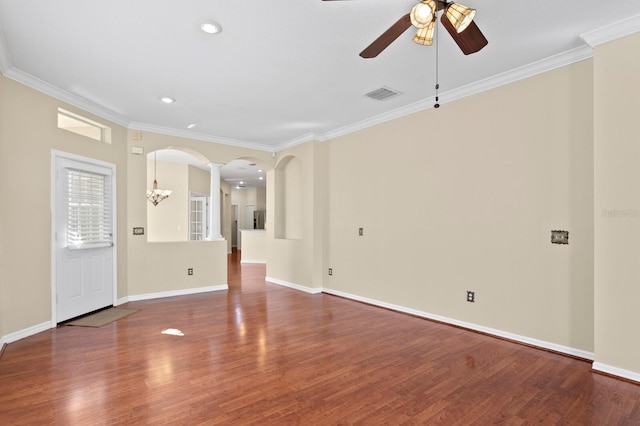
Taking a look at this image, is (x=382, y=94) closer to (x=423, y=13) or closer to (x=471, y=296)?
(x=423, y=13)

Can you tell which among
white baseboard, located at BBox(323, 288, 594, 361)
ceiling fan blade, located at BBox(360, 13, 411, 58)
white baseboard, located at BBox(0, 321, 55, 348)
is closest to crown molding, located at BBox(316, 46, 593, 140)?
ceiling fan blade, located at BBox(360, 13, 411, 58)

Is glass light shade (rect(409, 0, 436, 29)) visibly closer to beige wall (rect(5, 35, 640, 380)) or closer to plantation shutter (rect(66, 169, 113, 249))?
beige wall (rect(5, 35, 640, 380))

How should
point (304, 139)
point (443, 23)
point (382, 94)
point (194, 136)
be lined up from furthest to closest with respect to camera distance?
point (304, 139) → point (194, 136) → point (382, 94) → point (443, 23)

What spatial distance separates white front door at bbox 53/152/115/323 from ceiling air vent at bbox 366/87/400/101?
4.03m

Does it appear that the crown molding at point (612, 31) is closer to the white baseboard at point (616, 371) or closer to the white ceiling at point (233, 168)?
the white baseboard at point (616, 371)

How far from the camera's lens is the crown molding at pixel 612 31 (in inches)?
A: 108

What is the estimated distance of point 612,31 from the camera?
9.32 ft

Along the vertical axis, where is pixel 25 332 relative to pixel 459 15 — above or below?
below

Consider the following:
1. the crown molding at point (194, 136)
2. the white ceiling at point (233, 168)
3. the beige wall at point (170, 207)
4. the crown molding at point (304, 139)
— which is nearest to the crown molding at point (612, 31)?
the crown molding at point (304, 139)

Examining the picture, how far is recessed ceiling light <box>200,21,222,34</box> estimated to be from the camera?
274 centimetres

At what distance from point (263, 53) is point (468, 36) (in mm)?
1857

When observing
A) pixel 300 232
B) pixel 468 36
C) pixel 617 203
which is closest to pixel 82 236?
pixel 300 232

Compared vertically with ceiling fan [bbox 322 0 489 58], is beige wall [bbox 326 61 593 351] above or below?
below

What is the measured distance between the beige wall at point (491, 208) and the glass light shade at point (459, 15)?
6.70ft
